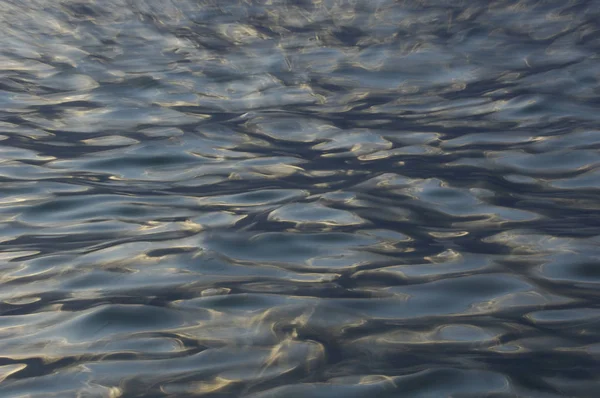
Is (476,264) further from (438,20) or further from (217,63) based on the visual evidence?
(438,20)

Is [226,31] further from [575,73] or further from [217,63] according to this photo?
[575,73]

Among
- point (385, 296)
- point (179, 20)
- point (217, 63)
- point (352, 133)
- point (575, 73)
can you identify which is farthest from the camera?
A: point (179, 20)

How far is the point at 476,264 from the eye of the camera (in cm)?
223

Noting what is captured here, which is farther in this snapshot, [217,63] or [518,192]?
[217,63]

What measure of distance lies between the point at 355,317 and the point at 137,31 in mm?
4442

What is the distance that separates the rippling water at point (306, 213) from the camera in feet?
5.69

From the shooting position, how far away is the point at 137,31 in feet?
19.3

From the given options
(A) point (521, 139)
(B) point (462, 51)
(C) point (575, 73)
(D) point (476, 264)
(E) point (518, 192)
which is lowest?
(D) point (476, 264)

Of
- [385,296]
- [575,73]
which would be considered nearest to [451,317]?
[385,296]

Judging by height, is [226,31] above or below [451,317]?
above

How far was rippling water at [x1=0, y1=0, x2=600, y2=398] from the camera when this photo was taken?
1.73 metres

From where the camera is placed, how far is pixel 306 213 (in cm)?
270

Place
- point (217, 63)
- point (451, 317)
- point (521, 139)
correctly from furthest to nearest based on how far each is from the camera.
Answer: point (217, 63) → point (521, 139) → point (451, 317)

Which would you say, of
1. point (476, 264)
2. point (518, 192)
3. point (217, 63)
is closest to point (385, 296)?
point (476, 264)
